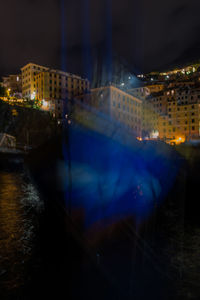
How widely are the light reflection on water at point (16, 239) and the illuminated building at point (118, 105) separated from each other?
64.4 m

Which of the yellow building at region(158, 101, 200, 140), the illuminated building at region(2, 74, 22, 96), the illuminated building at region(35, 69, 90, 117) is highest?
the illuminated building at region(2, 74, 22, 96)

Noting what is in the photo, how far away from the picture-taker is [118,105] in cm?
8744

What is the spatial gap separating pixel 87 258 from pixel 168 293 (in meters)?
3.93

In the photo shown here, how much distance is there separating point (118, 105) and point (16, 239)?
78.0m

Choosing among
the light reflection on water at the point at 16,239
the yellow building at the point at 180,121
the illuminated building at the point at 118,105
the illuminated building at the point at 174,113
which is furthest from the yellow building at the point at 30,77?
the light reflection on water at the point at 16,239

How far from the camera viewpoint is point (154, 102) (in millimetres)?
104250

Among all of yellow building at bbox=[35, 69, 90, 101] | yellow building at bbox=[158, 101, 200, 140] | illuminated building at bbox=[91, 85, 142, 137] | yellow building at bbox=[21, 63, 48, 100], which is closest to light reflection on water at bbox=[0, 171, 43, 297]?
illuminated building at bbox=[91, 85, 142, 137]

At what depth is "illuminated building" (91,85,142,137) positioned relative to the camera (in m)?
84.1

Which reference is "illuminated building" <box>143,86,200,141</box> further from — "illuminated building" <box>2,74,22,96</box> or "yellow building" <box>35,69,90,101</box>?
"illuminated building" <box>2,74,22,96</box>

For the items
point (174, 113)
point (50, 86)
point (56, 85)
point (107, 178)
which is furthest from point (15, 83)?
point (107, 178)

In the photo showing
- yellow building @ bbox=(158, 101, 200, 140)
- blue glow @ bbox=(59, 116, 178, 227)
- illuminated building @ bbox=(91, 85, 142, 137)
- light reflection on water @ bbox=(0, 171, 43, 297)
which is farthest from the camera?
yellow building @ bbox=(158, 101, 200, 140)

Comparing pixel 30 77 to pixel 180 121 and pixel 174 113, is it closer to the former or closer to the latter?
pixel 174 113

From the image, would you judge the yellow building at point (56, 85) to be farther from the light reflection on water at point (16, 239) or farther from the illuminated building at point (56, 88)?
the light reflection on water at point (16, 239)

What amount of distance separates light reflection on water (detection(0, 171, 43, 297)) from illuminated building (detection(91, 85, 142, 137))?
64372mm
